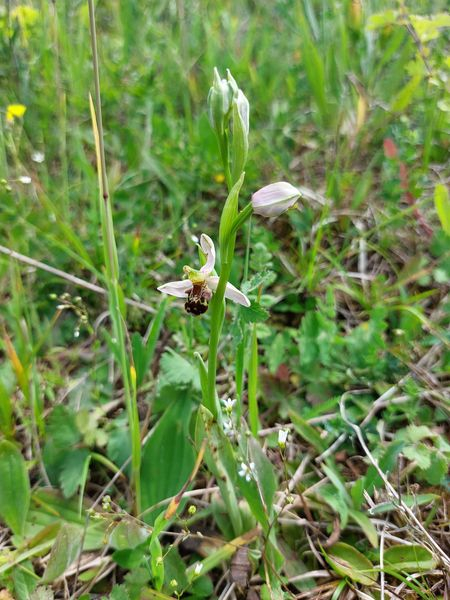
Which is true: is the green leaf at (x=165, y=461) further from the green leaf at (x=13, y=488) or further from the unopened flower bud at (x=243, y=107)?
the unopened flower bud at (x=243, y=107)

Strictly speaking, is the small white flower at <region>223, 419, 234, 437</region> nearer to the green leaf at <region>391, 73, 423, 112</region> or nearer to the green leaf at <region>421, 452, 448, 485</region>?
the green leaf at <region>421, 452, 448, 485</region>

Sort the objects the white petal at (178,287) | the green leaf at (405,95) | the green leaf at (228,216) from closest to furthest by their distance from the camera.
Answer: the green leaf at (228,216)
the white petal at (178,287)
the green leaf at (405,95)

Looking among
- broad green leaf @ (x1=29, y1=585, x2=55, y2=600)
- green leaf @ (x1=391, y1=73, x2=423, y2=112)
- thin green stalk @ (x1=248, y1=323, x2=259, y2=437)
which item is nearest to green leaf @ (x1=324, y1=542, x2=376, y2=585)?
thin green stalk @ (x1=248, y1=323, x2=259, y2=437)

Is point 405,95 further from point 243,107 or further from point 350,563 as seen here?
point 350,563

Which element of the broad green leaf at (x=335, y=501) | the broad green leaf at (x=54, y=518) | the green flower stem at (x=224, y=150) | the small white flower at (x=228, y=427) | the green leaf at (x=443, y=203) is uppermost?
the green flower stem at (x=224, y=150)

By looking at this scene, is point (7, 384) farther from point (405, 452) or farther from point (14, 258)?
point (405, 452)

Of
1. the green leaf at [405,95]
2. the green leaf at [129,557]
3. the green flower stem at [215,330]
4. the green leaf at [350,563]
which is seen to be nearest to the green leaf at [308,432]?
the green leaf at [350,563]
